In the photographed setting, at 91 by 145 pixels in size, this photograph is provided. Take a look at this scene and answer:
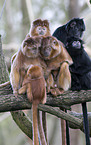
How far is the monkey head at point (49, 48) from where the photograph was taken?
2.99 metres

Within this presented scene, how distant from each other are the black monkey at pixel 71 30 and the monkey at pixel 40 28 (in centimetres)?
34

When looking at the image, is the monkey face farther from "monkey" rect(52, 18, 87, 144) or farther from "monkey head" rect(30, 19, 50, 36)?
"monkey" rect(52, 18, 87, 144)

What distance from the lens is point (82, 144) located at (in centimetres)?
1759

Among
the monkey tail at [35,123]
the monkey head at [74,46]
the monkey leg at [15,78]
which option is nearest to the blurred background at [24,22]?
the monkey head at [74,46]

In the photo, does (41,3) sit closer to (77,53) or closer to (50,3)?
(50,3)

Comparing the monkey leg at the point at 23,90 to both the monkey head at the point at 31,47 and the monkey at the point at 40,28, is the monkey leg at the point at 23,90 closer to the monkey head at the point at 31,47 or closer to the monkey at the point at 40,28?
the monkey head at the point at 31,47

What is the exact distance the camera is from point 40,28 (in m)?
3.42

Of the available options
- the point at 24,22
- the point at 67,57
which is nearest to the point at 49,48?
the point at 67,57

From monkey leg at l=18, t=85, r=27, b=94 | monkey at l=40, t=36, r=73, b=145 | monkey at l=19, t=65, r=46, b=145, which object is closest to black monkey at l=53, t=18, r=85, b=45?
monkey at l=40, t=36, r=73, b=145

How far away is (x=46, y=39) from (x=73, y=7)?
7590 mm

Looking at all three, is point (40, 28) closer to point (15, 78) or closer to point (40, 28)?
point (40, 28)

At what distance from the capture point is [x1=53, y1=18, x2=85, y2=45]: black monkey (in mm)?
3585

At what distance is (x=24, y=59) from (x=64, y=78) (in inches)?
24.1

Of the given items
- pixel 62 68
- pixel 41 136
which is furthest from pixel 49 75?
pixel 41 136
